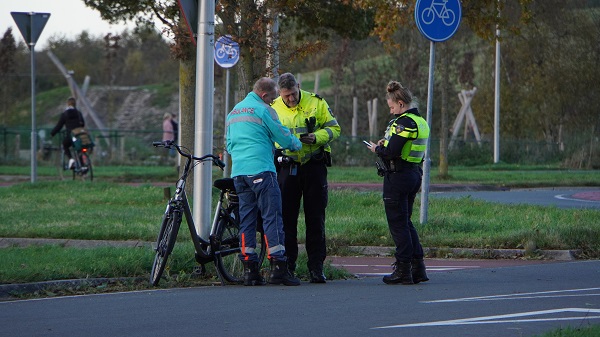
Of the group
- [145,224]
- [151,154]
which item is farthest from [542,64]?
[145,224]

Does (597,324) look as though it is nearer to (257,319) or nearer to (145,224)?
(257,319)

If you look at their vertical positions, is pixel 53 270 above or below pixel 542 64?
below

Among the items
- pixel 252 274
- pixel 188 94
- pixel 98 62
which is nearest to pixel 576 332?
pixel 252 274

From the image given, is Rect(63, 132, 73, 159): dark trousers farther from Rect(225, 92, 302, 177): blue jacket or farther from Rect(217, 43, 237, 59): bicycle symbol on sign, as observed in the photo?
Rect(225, 92, 302, 177): blue jacket

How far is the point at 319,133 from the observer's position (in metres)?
10.6

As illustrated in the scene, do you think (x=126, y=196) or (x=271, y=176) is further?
(x=126, y=196)

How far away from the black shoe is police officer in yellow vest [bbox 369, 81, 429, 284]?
583 mm

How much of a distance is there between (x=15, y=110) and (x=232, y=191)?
51.5 metres

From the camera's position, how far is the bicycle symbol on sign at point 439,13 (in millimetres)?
14711

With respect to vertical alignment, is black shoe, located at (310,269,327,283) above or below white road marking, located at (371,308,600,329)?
below

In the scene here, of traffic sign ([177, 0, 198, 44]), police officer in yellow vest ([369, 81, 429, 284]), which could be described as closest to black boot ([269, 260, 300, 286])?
police officer in yellow vest ([369, 81, 429, 284])

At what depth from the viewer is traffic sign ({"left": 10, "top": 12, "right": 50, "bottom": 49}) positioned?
2380cm

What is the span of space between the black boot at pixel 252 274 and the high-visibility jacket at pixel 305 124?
3.47 feet

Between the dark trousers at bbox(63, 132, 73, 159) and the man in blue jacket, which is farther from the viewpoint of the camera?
the dark trousers at bbox(63, 132, 73, 159)
